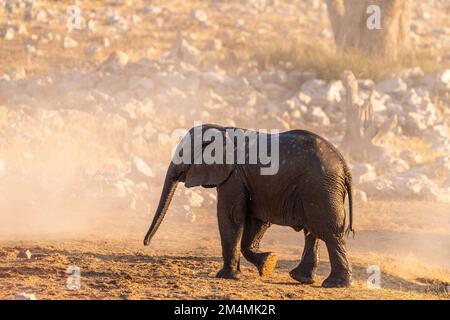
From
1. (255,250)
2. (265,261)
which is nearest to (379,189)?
(255,250)

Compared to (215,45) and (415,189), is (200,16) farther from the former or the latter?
(415,189)

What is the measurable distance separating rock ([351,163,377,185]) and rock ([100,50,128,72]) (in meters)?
5.50

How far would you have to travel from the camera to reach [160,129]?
18.5 metres

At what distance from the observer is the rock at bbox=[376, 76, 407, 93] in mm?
20516

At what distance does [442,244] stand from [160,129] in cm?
602

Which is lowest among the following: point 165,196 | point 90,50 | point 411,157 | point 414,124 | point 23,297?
point 23,297

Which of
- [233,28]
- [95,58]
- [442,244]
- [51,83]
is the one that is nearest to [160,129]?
[51,83]

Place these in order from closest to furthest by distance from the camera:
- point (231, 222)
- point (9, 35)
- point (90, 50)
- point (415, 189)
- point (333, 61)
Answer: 1. point (231, 222)
2. point (415, 189)
3. point (333, 61)
4. point (90, 50)
5. point (9, 35)

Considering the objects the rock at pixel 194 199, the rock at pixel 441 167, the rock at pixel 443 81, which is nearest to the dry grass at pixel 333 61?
the rock at pixel 443 81

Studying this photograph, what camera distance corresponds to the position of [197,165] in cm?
1067

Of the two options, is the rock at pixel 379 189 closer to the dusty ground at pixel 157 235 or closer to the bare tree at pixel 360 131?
the dusty ground at pixel 157 235

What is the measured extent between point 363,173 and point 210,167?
21.8 ft

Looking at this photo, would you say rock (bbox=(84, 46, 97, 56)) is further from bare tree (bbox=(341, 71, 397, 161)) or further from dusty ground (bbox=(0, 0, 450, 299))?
bare tree (bbox=(341, 71, 397, 161))

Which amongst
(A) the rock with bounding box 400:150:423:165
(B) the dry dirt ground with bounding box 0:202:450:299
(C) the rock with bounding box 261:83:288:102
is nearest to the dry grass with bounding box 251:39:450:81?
(C) the rock with bounding box 261:83:288:102
